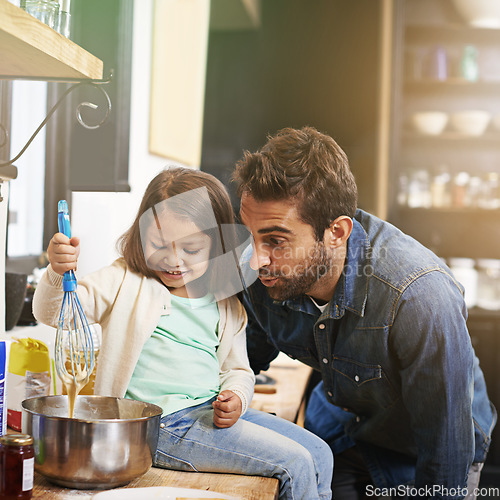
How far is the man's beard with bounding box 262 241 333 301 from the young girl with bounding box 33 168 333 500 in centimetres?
7

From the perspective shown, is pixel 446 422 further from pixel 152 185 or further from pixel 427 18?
pixel 427 18

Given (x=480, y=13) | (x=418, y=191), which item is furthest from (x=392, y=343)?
(x=480, y=13)

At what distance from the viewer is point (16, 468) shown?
2.27 feet

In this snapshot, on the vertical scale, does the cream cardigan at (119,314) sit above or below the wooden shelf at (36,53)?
below

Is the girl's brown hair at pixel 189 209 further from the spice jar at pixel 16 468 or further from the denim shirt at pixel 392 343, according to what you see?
the spice jar at pixel 16 468

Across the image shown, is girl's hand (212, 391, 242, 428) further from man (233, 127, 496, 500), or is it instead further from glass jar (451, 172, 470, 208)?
glass jar (451, 172, 470, 208)

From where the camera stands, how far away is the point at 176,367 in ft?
3.04

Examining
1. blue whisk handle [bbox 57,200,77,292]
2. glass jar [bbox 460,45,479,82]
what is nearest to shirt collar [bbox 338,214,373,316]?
blue whisk handle [bbox 57,200,77,292]

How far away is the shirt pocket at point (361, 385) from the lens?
106 centimetres

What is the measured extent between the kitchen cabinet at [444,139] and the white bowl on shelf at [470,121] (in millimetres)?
19

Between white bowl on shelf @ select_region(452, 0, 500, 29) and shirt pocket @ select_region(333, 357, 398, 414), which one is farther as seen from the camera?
white bowl on shelf @ select_region(452, 0, 500, 29)

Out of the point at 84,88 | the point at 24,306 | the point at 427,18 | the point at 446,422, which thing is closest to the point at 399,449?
the point at 446,422

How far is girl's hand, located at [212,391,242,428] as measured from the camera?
86cm

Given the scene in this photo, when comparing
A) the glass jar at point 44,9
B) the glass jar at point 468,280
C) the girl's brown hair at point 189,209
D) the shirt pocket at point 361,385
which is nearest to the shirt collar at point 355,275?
the shirt pocket at point 361,385
